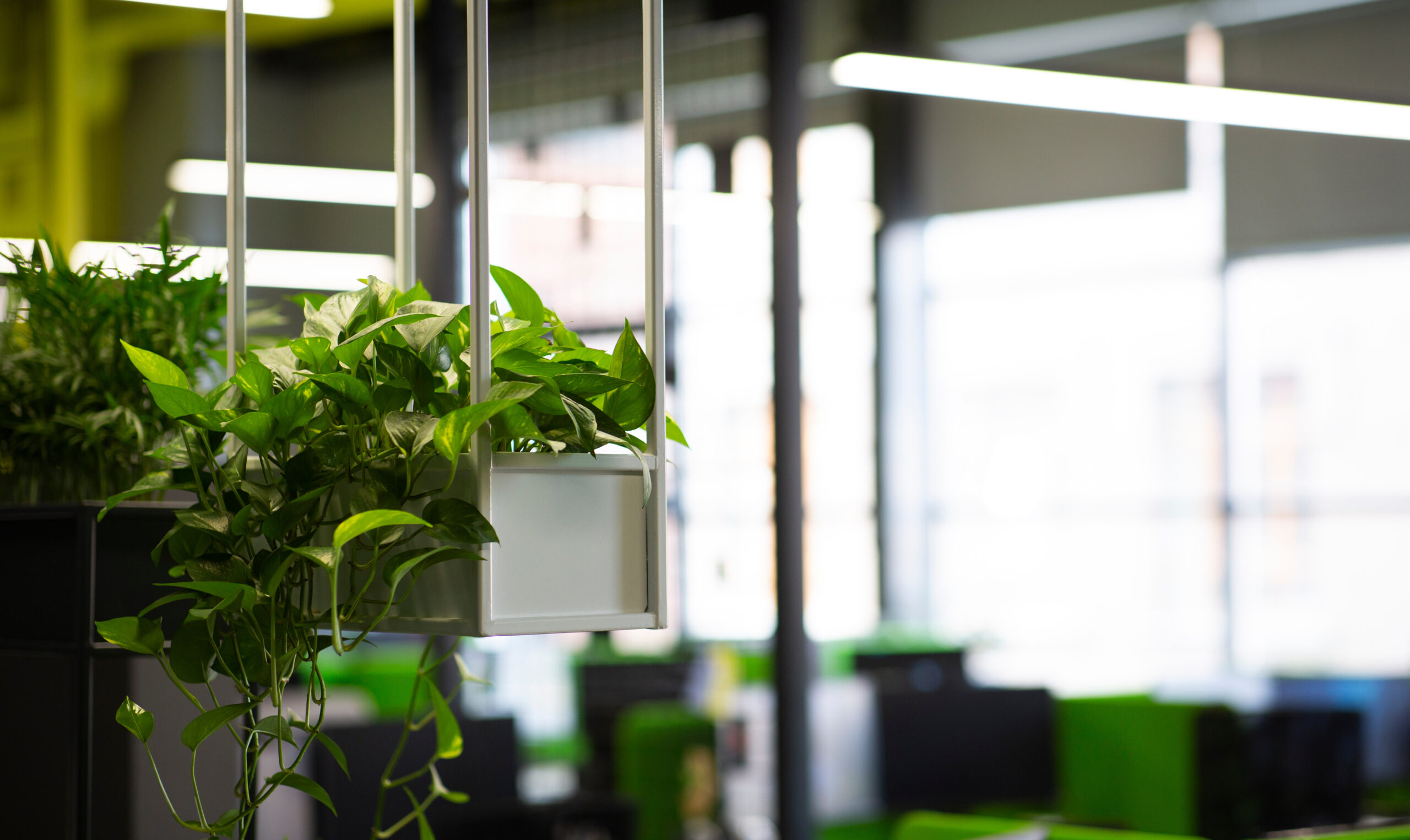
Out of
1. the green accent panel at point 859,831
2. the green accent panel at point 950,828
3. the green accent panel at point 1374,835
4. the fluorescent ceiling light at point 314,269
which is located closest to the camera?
the green accent panel at point 1374,835

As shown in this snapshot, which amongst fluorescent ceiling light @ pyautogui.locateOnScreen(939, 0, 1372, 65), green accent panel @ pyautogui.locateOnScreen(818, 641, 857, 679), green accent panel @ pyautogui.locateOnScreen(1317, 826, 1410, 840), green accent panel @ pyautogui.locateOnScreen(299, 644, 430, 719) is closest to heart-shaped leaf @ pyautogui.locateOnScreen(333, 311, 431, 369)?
green accent panel @ pyautogui.locateOnScreen(1317, 826, 1410, 840)

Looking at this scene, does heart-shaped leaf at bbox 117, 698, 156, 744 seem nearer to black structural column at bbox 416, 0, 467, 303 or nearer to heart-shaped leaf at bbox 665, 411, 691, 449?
heart-shaped leaf at bbox 665, 411, 691, 449

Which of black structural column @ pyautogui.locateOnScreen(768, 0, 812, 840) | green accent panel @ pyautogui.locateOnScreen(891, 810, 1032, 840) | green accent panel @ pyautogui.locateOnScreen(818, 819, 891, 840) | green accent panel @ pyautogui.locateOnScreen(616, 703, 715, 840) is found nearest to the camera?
green accent panel @ pyautogui.locateOnScreen(891, 810, 1032, 840)

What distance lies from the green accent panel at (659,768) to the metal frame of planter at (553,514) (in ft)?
16.2

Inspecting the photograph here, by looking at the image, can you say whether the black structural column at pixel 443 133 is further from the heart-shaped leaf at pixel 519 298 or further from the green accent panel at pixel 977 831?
the heart-shaped leaf at pixel 519 298

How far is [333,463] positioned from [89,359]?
0.62 metres

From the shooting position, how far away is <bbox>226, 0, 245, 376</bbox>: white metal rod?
146 centimetres

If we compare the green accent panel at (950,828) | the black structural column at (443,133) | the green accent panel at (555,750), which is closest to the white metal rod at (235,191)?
the green accent panel at (950,828)

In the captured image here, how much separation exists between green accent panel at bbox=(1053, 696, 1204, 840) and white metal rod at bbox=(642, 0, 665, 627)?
459 cm

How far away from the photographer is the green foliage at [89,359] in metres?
1.66

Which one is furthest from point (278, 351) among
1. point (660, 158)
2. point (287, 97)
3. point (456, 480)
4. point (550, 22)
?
point (287, 97)

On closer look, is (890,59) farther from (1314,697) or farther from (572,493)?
(1314,697)

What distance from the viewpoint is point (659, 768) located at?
6039 millimetres

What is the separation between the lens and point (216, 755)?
67.7 inches
